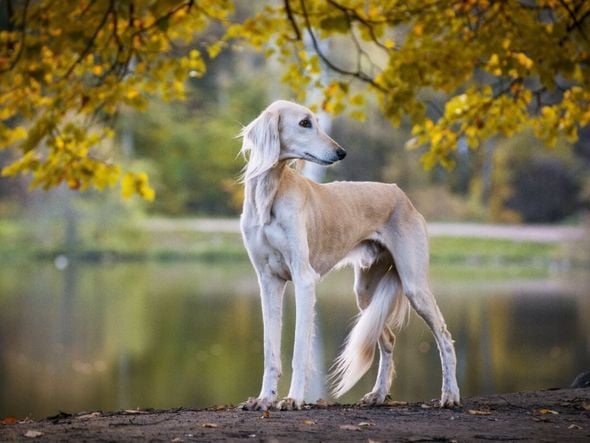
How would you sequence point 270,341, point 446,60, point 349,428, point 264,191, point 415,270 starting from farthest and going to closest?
point 446,60 → point 415,270 → point 270,341 → point 264,191 → point 349,428

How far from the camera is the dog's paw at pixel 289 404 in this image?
5.60 m

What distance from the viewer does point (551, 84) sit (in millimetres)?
5953

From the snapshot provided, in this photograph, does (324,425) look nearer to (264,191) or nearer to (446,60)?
(264,191)

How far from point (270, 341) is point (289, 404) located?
39 centimetres

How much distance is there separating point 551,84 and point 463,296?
14.8 metres

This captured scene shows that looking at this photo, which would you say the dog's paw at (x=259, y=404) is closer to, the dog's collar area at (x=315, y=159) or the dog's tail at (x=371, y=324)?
the dog's tail at (x=371, y=324)

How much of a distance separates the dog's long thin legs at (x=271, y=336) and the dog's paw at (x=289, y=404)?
3.2 inches

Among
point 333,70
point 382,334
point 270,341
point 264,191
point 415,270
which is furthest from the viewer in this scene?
point 333,70

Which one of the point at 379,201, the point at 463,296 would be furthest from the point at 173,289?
the point at 379,201

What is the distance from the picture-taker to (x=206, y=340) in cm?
1583

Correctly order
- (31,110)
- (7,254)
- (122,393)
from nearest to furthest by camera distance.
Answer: (31,110)
(122,393)
(7,254)

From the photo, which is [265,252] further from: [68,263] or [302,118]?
[68,263]

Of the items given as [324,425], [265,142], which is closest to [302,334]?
[324,425]

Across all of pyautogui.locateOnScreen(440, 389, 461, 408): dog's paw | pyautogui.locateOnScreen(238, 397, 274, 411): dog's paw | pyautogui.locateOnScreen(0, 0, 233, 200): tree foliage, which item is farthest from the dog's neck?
pyautogui.locateOnScreen(0, 0, 233, 200): tree foliage
